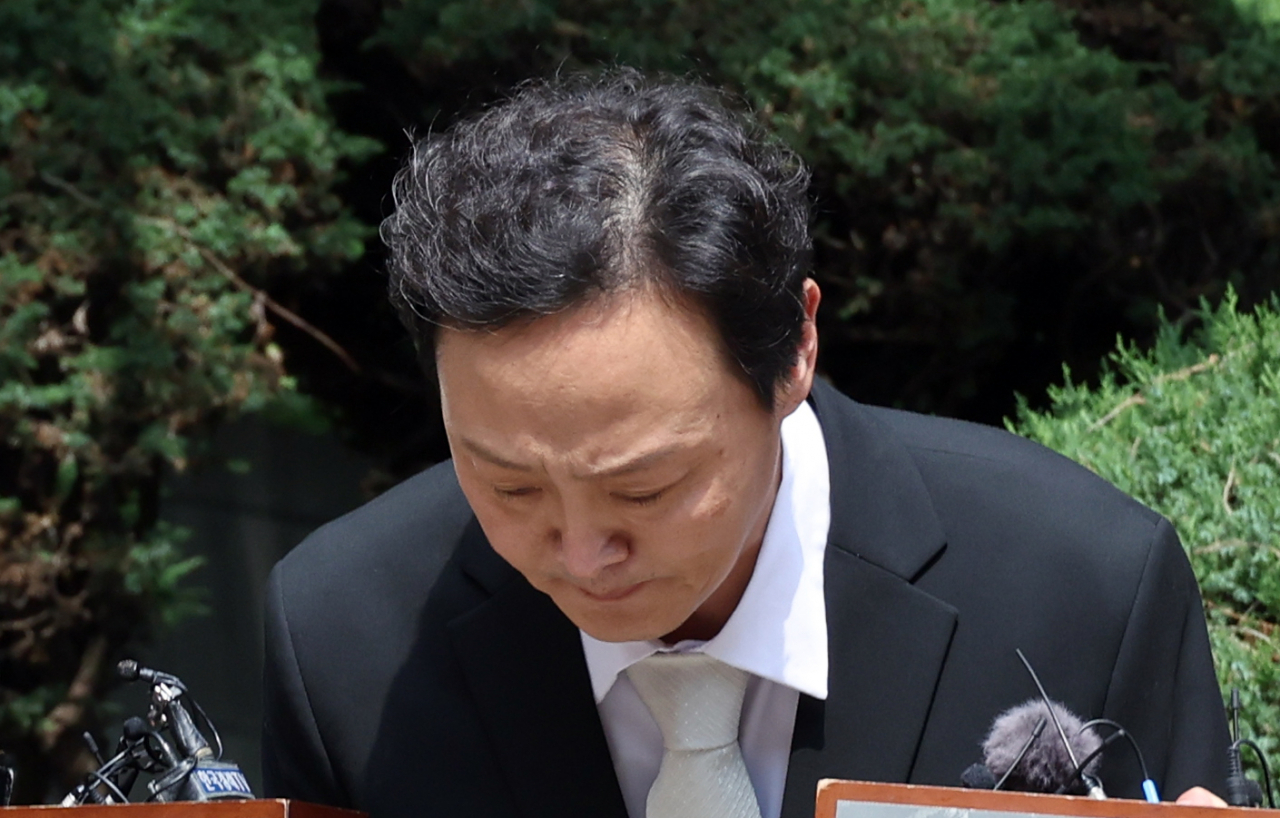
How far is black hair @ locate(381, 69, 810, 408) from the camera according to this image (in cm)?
161

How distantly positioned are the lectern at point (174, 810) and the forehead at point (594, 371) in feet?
1.25

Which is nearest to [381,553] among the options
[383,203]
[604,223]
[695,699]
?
[695,699]

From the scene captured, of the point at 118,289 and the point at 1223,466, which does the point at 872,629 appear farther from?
the point at 118,289

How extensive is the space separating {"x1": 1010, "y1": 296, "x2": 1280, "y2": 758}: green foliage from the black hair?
3.11 feet

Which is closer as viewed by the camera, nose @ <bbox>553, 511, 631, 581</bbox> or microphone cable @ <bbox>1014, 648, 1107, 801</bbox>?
microphone cable @ <bbox>1014, 648, 1107, 801</bbox>

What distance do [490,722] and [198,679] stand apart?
257 centimetres

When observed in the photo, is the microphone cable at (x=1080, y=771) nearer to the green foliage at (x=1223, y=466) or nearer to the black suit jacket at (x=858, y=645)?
the black suit jacket at (x=858, y=645)

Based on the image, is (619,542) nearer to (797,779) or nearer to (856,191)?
(797,779)

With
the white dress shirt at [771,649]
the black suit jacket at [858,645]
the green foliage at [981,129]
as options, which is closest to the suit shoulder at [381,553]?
the black suit jacket at [858,645]

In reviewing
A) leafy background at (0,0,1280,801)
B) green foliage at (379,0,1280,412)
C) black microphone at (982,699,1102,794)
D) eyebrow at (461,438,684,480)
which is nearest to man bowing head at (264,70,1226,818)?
eyebrow at (461,438,684,480)

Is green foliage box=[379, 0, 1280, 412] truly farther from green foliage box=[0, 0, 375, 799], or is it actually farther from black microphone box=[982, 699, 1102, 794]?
black microphone box=[982, 699, 1102, 794]

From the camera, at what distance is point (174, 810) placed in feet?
5.00

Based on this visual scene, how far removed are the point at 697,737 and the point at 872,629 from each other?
0.24 meters

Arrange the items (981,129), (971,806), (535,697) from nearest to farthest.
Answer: (971,806)
(535,697)
(981,129)
